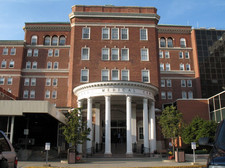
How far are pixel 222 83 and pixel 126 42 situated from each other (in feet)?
108

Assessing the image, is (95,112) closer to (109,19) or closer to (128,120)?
(128,120)

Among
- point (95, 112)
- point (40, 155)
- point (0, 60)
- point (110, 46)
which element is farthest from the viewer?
point (0, 60)

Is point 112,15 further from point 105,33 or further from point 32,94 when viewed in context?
point 32,94

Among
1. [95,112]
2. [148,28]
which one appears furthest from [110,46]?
[95,112]

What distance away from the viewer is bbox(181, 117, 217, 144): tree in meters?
32.7

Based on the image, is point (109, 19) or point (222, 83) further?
point (222, 83)

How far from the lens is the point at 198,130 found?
33.2m

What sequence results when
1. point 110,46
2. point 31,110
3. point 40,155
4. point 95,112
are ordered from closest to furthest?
point 31,110 → point 40,155 → point 95,112 → point 110,46

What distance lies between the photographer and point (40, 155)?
1133 inches

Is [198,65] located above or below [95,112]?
above

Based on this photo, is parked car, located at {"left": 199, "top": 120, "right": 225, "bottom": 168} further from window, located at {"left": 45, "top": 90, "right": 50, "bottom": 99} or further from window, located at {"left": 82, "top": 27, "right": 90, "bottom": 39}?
window, located at {"left": 45, "top": 90, "right": 50, "bottom": 99}

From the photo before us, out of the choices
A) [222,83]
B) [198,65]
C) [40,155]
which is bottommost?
[40,155]

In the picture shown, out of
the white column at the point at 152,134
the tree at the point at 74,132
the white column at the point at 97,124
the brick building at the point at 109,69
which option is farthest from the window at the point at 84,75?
the tree at the point at 74,132

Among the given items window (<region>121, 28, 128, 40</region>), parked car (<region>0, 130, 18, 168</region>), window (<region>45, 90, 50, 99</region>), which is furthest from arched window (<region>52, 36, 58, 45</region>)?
parked car (<region>0, 130, 18, 168</region>)
